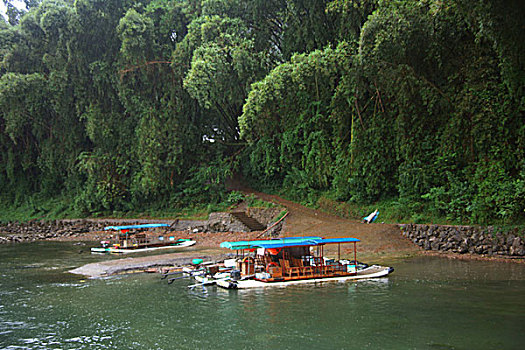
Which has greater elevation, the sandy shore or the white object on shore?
the white object on shore

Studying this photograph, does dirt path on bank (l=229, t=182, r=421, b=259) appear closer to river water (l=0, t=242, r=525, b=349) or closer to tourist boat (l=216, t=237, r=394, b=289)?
river water (l=0, t=242, r=525, b=349)

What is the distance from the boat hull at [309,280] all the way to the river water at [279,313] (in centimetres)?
44

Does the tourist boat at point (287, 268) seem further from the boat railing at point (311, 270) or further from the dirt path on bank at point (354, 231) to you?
the dirt path on bank at point (354, 231)

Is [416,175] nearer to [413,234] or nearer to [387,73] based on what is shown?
[413,234]

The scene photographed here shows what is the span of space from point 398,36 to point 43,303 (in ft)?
62.1

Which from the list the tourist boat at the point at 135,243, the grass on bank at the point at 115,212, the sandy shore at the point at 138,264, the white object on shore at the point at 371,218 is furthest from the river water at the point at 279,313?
the grass on bank at the point at 115,212

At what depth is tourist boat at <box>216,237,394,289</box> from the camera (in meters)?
17.4

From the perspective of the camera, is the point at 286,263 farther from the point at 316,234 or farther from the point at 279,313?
the point at 316,234

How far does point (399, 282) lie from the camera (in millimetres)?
16703

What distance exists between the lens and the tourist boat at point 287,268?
17.4 meters

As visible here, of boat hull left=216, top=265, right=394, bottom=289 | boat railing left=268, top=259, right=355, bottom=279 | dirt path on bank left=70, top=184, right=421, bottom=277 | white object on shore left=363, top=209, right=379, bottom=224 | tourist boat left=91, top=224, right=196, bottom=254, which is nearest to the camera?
boat hull left=216, top=265, right=394, bottom=289

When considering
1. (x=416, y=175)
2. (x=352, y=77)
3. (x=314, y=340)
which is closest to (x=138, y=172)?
(x=352, y=77)

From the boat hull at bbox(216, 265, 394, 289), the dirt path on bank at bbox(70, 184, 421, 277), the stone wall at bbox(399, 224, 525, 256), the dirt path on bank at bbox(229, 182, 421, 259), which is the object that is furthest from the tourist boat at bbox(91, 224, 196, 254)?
the stone wall at bbox(399, 224, 525, 256)

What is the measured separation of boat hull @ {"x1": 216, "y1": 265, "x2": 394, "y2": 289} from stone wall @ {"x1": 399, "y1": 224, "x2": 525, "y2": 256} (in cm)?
550
